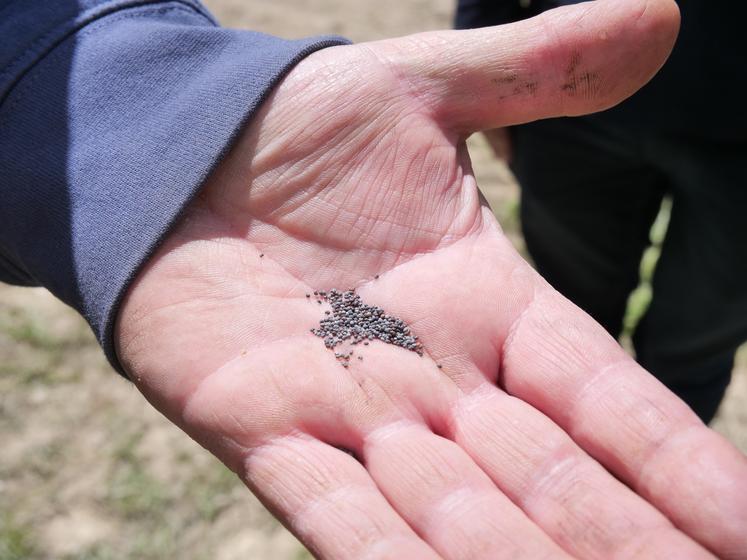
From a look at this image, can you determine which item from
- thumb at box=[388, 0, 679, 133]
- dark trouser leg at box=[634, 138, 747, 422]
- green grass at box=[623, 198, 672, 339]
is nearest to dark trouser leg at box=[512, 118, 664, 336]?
dark trouser leg at box=[634, 138, 747, 422]

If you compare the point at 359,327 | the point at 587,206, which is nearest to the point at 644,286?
the point at 587,206

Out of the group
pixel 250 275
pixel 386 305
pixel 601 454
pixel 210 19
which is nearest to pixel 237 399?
pixel 250 275

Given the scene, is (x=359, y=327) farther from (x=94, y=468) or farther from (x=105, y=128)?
(x=94, y=468)

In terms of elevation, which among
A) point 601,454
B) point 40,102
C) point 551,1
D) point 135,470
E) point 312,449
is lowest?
point 135,470

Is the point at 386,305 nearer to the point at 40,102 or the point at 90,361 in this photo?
the point at 40,102

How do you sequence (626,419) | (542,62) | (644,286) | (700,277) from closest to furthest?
(626,419) → (542,62) → (700,277) → (644,286)

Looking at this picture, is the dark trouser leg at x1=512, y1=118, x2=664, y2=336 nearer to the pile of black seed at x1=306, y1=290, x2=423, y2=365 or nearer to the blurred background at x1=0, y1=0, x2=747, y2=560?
the blurred background at x1=0, y1=0, x2=747, y2=560
